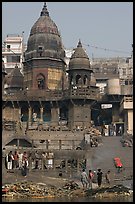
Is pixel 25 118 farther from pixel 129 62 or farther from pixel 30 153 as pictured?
pixel 129 62

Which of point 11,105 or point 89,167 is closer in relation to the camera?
point 89,167

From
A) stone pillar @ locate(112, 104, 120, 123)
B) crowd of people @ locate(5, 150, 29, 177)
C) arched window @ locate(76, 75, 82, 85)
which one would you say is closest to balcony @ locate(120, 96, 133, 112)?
stone pillar @ locate(112, 104, 120, 123)

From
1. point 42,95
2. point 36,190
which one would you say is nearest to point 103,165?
point 36,190

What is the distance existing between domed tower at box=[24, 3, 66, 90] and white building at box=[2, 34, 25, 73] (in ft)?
78.7

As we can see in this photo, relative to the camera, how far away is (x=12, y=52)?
7669 centimetres

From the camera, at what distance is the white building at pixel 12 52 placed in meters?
76.2

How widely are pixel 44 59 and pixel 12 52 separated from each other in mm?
26913

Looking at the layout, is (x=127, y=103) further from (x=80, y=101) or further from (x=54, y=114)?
(x=54, y=114)

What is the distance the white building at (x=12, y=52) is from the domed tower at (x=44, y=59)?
78.7ft

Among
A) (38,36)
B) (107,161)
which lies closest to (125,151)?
(107,161)

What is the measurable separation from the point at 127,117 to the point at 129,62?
103ft

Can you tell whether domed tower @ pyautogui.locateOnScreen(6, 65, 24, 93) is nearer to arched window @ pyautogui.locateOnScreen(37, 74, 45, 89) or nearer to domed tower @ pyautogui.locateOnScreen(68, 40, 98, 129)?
arched window @ pyautogui.locateOnScreen(37, 74, 45, 89)

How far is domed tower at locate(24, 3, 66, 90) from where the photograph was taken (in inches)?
2003

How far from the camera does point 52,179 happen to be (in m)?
24.6
